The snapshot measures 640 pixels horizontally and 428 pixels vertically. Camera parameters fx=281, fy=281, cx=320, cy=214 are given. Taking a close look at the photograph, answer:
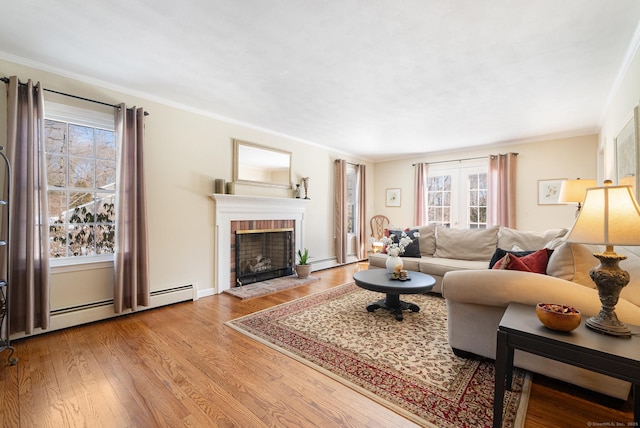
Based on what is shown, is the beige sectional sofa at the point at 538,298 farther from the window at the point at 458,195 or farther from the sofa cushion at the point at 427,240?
the window at the point at 458,195

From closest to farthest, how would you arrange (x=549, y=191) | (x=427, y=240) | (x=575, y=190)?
(x=575, y=190) → (x=427, y=240) → (x=549, y=191)

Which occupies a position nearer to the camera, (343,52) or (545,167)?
(343,52)

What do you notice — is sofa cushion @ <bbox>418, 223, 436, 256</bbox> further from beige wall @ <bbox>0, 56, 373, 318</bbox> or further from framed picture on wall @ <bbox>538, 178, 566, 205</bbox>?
beige wall @ <bbox>0, 56, 373, 318</bbox>

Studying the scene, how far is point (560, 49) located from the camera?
229 centimetres

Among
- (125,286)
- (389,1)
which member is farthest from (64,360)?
(389,1)

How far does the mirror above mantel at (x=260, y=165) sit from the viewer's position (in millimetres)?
4211

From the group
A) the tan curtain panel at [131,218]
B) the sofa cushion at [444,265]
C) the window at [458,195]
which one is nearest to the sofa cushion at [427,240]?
the sofa cushion at [444,265]

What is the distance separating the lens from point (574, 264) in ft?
6.27

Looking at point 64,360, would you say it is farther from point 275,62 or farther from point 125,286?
point 275,62

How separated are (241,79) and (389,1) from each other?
1.64 m

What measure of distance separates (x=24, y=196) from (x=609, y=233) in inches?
160

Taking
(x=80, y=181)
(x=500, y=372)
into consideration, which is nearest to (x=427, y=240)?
(x=500, y=372)

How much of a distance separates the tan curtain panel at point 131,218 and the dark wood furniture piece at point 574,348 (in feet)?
10.9

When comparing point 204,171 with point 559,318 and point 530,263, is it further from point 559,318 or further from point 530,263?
point 559,318
